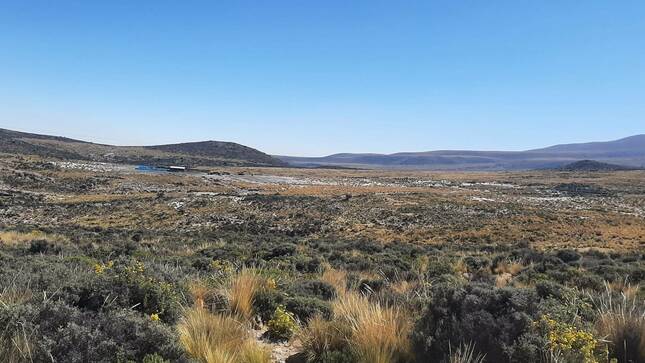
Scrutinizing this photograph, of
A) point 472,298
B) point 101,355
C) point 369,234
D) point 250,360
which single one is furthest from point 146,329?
point 369,234

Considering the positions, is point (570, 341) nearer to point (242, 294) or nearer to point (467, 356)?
point (467, 356)

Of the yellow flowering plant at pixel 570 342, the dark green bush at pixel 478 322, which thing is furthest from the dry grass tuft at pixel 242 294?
the yellow flowering plant at pixel 570 342

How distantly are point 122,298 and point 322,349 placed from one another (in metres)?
2.30

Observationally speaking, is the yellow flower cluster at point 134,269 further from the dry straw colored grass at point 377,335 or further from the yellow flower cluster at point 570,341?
the yellow flower cluster at point 570,341

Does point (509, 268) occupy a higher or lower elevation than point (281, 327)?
lower

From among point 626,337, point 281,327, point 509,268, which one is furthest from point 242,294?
point 509,268

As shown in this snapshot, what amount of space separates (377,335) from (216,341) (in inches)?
60.8

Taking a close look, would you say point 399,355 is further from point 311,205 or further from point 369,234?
point 311,205

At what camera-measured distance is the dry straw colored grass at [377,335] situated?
4.16 m

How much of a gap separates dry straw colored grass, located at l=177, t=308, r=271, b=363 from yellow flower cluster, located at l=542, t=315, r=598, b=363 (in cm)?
248

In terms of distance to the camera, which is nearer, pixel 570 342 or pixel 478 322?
pixel 570 342

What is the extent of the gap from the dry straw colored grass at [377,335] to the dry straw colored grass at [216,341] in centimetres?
88

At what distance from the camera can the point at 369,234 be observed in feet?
109

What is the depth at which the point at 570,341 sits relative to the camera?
146 inches
